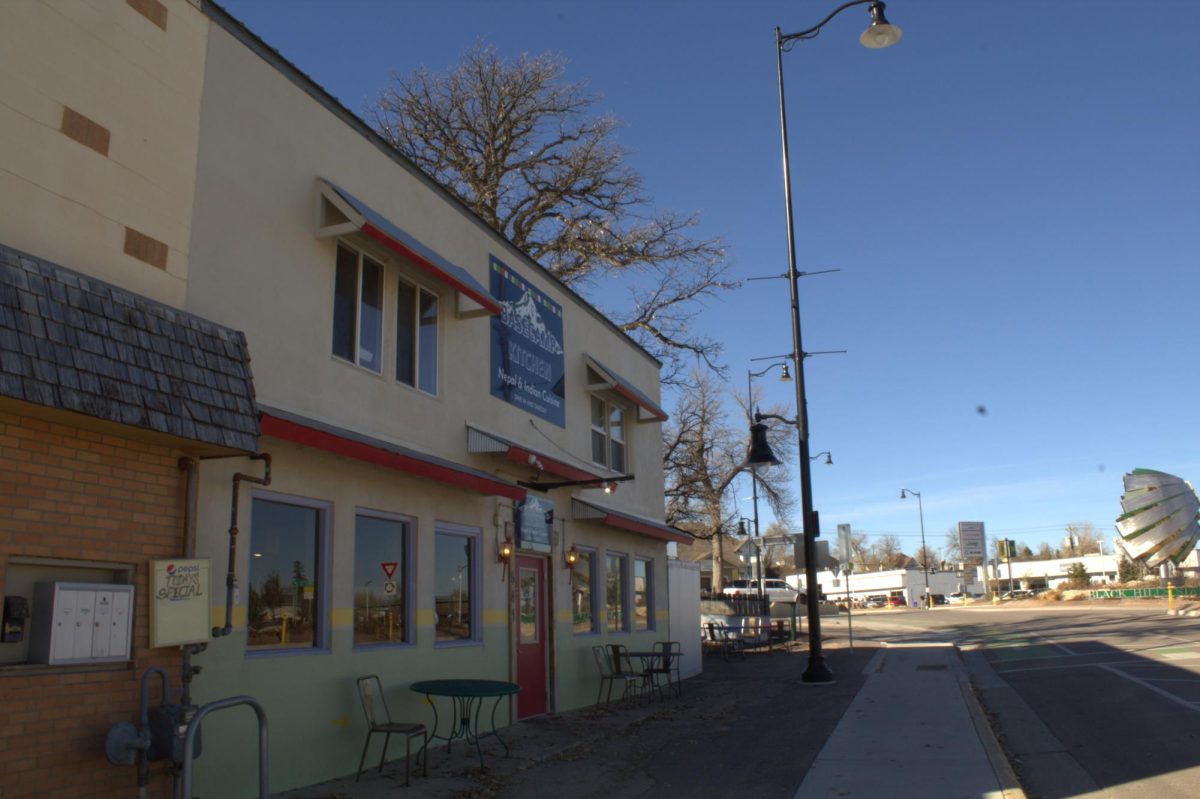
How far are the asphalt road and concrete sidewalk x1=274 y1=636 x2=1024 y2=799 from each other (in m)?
0.55

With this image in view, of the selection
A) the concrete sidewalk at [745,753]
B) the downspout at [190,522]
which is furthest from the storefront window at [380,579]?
the downspout at [190,522]

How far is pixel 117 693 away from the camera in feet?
21.0

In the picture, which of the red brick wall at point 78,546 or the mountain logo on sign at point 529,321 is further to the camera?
the mountain logo on sign at point 529,321

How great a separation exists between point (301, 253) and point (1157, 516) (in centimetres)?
4564

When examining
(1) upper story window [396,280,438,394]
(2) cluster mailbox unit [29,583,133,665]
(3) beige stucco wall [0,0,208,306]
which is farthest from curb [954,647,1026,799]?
(3) beige stucco wall [0,0,208,306]

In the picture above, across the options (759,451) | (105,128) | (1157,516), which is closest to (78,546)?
(105,128)

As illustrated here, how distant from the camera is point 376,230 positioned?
930 cm

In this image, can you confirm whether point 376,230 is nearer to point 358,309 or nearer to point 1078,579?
point 358,309

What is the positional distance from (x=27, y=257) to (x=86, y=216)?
3.09 feet

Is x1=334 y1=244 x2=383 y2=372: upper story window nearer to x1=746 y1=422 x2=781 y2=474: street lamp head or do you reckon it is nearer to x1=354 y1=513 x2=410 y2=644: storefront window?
x1=354 y1=513 x2=410 y2=644: storefront window

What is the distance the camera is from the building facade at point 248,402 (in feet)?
19.9

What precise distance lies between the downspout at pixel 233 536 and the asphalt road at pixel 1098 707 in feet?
22.8

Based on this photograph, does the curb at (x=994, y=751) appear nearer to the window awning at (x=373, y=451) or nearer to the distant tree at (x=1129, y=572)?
the window awning at (x=373, y=451)

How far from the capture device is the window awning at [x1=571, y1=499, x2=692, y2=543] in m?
14.6
